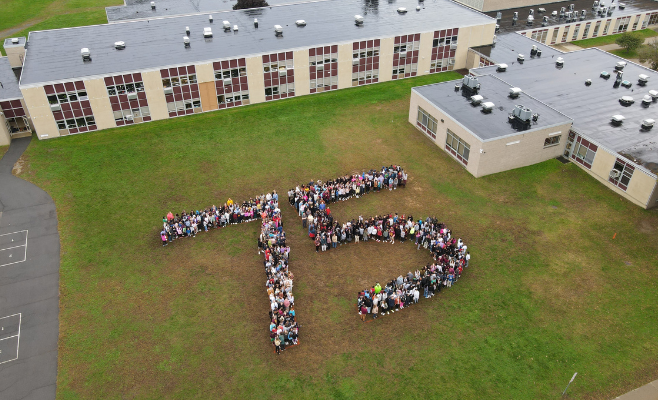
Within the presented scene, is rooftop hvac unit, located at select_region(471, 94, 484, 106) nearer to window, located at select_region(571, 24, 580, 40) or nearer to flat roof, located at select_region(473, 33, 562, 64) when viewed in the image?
flat roof, located at select_region(473, 33, 562, 64)

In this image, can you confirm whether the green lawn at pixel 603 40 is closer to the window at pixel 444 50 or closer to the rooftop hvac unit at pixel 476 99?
the window at pixel 444 50

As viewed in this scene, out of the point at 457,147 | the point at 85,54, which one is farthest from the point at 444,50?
the point at 85,54

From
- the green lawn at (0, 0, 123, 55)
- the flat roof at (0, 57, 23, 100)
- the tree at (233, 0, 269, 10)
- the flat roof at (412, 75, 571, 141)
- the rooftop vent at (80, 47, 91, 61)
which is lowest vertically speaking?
the green lawn at (0, 0, 123, 55)

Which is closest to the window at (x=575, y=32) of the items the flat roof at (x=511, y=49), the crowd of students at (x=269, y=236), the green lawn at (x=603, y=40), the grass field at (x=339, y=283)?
the green lawn at (x=603, y=40)

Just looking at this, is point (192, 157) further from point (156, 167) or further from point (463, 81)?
point (463, 81)

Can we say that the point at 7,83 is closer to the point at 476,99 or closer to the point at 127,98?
the point at 127,98

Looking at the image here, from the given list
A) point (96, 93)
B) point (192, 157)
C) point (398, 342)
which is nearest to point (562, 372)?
point (398, 342)

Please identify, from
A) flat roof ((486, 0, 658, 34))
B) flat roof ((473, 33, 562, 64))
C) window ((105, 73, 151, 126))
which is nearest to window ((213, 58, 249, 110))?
window ((105, 73, 151, 126))

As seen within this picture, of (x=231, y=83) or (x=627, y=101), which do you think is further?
(x=231, y=83)
